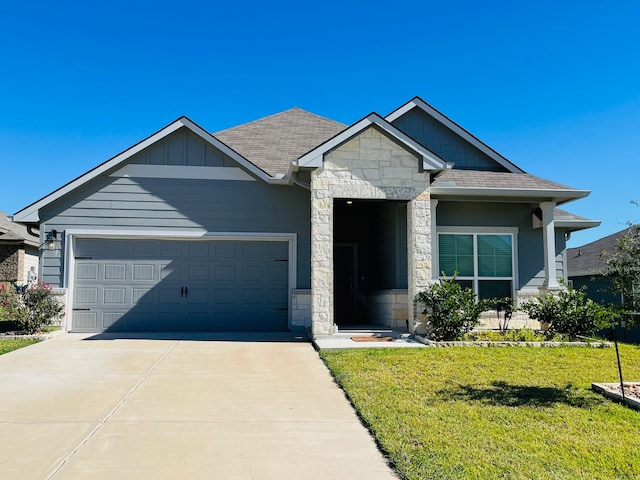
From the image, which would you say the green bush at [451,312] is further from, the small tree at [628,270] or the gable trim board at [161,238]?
the small tree at [628,270]

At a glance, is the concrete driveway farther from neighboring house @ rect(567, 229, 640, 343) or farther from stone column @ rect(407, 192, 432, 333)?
neighboring house @ rect(567, 229, 640, 343)

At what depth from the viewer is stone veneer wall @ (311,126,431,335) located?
35.0 feet

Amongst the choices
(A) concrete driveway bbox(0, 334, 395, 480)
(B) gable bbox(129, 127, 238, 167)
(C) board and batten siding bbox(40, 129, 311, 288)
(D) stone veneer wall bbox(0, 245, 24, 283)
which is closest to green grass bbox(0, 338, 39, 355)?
(A) concrete driveway bbox(0, 334, 395, 480)

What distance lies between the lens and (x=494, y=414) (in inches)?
201

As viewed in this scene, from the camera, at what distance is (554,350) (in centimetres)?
934

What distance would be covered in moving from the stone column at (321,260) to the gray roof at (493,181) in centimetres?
296

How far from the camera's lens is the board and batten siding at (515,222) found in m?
12.7

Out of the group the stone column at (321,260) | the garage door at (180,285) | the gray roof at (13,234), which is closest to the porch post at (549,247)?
the stone column at (321,260)

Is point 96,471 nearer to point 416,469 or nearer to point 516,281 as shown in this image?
point 416,469

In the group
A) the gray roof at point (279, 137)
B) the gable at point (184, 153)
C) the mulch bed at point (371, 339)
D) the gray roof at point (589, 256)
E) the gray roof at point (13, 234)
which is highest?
the gray roof at point (279, 137)

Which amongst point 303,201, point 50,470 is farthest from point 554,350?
point 50,470

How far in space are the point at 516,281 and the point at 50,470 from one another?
1144cm

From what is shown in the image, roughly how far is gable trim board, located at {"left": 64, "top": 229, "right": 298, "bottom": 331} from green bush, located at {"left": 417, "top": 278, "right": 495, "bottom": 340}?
11.9 feet

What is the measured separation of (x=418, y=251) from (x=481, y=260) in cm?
264
